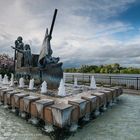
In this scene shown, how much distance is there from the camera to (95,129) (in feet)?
11.8

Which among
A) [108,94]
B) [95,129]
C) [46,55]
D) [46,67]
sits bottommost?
[95,129]

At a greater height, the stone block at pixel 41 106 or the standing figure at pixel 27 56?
the standing figure at pixel 27 56

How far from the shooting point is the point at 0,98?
5453 mm

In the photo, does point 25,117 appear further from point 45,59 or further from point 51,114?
point 45,59

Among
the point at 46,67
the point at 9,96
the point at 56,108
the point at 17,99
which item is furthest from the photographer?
the point at 46,67

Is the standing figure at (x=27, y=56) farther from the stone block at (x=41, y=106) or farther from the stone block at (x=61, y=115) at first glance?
the stone block at (x=61, y=115)

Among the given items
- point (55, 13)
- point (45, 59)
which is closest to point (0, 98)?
point (45, 59)

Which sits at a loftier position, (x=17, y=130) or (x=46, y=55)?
(x=46, y=55)

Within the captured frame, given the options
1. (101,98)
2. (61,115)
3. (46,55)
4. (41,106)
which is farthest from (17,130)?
(46,55)

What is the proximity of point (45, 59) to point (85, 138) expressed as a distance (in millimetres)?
3872

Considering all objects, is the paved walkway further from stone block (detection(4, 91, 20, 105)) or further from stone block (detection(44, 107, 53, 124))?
stone block (detection(4, 91, 20, 105))

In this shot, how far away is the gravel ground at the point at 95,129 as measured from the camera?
3170mm

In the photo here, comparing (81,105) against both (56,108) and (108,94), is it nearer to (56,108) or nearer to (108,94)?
(56,108)

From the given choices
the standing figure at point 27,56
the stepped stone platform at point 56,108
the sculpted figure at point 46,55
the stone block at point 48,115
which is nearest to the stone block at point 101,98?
the stepped stone platform at point 56,108
